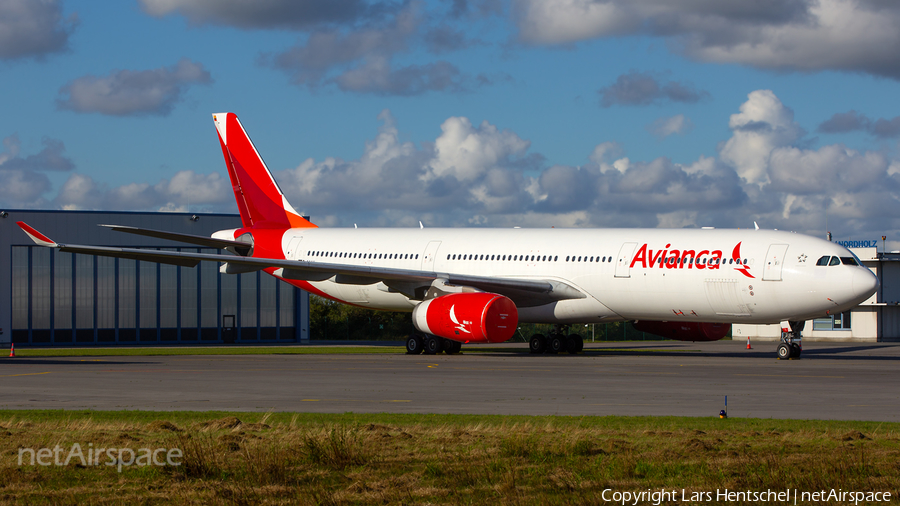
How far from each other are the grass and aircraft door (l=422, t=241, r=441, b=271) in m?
22.7

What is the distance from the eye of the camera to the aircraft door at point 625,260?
30391mm

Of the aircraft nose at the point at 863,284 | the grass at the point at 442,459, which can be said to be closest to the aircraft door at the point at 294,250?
the aircraft nose at the point at 863,284

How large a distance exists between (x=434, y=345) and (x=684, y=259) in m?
8.90

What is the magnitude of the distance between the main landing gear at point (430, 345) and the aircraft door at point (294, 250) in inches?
302

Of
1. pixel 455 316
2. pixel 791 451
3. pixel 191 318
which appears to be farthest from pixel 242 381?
pixel 191 318

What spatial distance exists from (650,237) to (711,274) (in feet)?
9.43

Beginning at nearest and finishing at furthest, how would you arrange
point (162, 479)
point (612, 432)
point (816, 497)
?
point (816, 497), point (162, 479), point (612, 432)

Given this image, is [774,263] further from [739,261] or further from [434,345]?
[434,345]

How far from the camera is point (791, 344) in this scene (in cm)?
2938

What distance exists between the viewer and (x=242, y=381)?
20.2m

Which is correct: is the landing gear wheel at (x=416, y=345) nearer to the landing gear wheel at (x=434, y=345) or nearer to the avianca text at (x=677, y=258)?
the landing gear wheel at (x=434, y=345)

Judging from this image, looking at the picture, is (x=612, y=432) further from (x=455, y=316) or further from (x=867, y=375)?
(x=455, y=316)

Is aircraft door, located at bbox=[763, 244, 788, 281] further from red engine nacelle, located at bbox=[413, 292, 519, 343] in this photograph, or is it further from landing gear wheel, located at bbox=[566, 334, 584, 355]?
landing gear wheel, located at bbox=[566, 334, 584, 355]

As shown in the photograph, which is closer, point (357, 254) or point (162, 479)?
point (162, 479)
